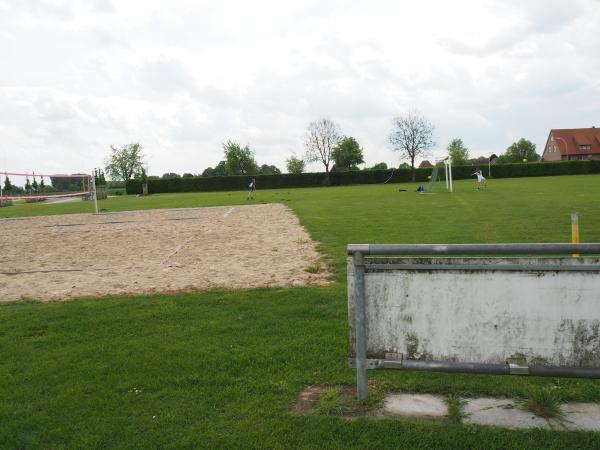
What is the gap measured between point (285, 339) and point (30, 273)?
7152 millimetres

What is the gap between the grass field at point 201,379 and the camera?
3.28m

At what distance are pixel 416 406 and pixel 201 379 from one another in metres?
1.85

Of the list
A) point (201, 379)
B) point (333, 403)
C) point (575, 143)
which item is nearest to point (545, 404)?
point (333, 403)

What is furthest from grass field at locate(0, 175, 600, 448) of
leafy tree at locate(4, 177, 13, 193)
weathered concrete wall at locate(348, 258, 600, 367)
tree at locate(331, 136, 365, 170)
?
tree at locate(331, 136, 365, 170)

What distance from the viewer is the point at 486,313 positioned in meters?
3.40

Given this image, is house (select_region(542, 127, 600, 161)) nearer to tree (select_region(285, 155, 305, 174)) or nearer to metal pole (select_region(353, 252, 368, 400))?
tree (select_region(285, 155, 305, 174))

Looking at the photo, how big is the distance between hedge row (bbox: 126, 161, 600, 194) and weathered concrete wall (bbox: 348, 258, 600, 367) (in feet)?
210

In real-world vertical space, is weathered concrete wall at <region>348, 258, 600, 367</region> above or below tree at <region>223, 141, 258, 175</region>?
below

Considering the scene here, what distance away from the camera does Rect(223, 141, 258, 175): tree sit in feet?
282

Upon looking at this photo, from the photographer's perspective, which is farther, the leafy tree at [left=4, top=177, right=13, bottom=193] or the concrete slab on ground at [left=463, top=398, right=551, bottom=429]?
the leafy tree at [left=4, top=177, right=13, bottom=193]

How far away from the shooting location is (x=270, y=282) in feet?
26.6

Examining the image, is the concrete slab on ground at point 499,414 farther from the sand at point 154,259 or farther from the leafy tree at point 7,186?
the leafy tree at point 7,186

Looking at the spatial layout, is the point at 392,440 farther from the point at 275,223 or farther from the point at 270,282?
the point at 275,223

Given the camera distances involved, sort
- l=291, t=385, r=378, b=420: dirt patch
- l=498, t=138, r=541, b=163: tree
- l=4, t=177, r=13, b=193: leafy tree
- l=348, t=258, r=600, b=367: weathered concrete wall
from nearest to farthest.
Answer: l=348, t=258, r=600, b=367: weathered concrete wall < l=291, t=385, r=378, b=420: dirt patch < l=4, t=177, r=13, b=193: leafy tree < l=498, t=138, r=541, b=163: tree
